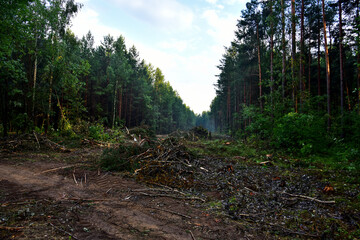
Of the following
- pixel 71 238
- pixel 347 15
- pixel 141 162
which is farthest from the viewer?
pixel 347 15

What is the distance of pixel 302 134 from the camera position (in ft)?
33.8

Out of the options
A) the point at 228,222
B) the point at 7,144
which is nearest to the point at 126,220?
the point at 228,222

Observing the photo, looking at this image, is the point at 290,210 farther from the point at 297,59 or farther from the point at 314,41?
the point at 314,41

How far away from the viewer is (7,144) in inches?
383

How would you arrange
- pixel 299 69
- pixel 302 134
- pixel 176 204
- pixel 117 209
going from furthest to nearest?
1. pixel 299 69
2. pixel 302 134
3. pixel 176 204
4. pixel 117 209

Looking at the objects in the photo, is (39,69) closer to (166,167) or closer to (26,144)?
(26,144)

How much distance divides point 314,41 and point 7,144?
111ft

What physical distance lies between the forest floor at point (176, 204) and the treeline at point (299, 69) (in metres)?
4.46

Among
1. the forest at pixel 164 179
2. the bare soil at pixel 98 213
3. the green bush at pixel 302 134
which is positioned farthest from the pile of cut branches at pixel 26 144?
the green bush at pixel 302 134

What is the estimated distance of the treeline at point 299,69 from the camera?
35.9 ft

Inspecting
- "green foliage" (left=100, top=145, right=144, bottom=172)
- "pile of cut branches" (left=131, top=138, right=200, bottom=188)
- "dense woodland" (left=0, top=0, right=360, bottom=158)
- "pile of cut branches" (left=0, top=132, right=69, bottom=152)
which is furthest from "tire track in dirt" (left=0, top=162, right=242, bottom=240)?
"dense woodland" (left=0, top=0, right=360, bottom=158)

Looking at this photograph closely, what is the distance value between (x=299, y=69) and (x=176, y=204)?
1662 cm

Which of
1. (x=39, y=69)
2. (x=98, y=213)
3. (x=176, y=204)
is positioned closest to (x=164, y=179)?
(x=176, y=204)

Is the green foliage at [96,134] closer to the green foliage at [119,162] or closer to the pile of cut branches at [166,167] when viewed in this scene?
the green foliage at [119,162]
